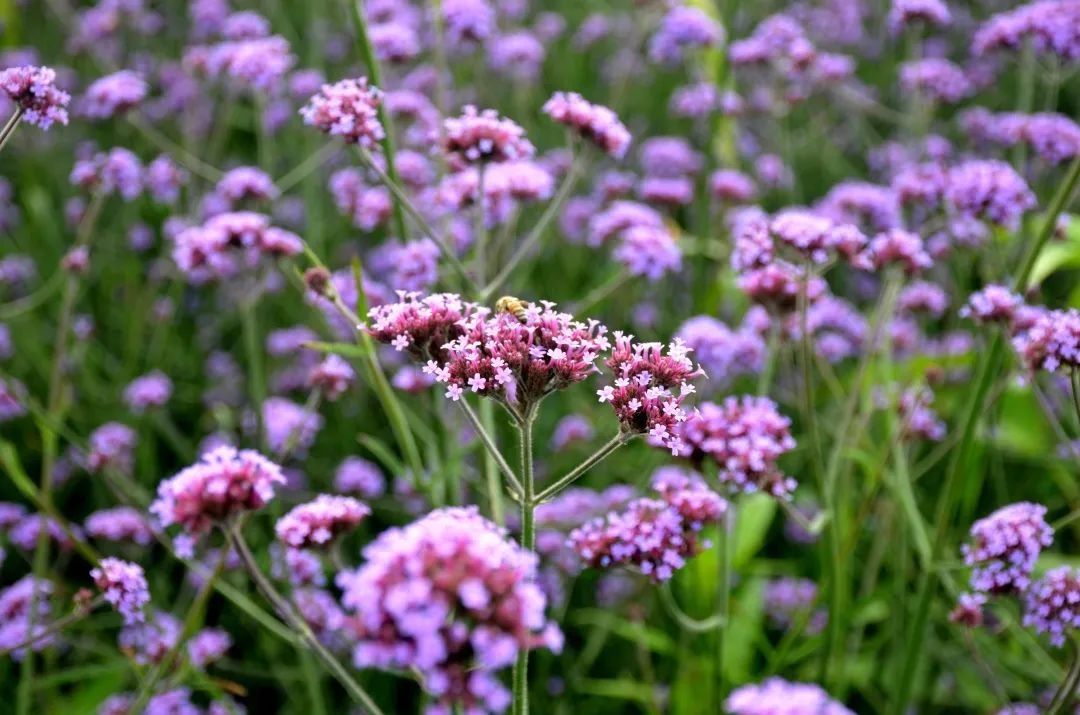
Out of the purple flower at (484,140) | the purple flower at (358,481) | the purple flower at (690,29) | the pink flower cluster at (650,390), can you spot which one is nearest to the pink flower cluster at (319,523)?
the pink flower cluster at (650,390)

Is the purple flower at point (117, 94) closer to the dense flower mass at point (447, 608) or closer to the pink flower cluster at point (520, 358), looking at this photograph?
the pink flower cluster at point (520, 358)

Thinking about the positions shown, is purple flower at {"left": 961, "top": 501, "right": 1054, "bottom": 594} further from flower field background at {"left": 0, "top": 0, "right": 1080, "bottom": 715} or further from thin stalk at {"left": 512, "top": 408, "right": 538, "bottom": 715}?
thin stalk at {"left": 512, "top": 408, "right": 538, "bottom": 715}

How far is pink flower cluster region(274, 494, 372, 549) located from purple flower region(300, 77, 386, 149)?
65 cm

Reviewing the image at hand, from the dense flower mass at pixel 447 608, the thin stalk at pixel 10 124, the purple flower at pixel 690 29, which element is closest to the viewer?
the dense flower mass at pixel 447 608

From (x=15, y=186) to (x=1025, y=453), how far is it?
170 inches

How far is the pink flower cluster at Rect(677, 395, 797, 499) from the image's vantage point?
179 cm

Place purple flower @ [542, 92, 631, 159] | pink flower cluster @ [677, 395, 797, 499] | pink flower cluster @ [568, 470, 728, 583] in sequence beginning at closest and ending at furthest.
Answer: pink flower cluster @ [568, 470, 728, 583], pink flower cluster @ [677, 395, 797, 499], purple flower @ [542, 92, 631, 159]

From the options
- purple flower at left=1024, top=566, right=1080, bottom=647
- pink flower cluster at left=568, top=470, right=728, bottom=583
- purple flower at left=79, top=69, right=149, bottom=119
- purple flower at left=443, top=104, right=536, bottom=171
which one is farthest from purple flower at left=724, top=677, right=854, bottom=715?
purple flower at left=79, top=69, right=149, bottom=119

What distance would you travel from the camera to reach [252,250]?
7.94 feet

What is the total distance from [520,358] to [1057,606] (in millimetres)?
932

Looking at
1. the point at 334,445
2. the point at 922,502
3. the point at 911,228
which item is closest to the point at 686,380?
the point at 922,502

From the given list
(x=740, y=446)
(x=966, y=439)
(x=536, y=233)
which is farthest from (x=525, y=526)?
(x=966, y=439)

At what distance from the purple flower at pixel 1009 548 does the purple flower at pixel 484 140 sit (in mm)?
1029

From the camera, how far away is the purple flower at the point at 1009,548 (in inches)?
65.1
